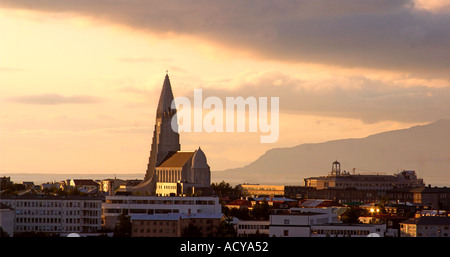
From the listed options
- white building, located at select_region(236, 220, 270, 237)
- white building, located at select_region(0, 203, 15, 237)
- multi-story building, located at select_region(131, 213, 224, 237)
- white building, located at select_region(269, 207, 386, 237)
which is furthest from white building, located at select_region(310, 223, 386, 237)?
white building, located at select_region(0, 203, 15, 237)

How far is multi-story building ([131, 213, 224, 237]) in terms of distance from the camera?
188625 millimetres

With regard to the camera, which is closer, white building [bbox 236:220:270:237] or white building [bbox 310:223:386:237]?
white building [bbox 310:223:386:237]

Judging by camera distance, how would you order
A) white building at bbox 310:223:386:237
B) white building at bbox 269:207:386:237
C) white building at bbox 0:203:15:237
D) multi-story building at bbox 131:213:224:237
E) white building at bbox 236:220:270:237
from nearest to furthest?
white building at bbox 269:207:386:237 < white building at bbox 310:223:386:237 < multi-story building at bbox 131:213:224:237 < white building at bbox 0:203:15:237 < white building at bbox 236:220:270:237

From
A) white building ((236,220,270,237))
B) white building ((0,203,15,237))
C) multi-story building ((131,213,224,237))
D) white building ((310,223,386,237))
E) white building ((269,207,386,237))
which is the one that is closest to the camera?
white building ((269,207,386,237))

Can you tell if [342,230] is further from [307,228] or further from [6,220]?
[6,220]

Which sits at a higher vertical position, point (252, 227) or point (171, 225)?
point (171, 225)

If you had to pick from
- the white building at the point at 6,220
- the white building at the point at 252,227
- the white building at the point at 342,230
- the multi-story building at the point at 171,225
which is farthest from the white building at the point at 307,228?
the white building at the point at 6,220

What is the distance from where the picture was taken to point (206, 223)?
194 meters

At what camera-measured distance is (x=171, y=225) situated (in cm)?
19050

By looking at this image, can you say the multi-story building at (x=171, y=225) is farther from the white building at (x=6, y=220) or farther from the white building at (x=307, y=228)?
the white building at (x=6, y=220)

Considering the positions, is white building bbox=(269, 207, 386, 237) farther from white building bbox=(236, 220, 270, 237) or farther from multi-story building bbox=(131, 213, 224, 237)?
multi-story building bbox=(131, 213, 224, 237)

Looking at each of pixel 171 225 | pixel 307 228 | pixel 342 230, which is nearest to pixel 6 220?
pixel 171 225
